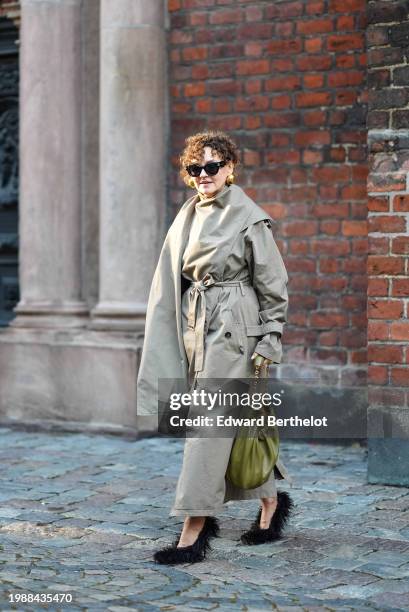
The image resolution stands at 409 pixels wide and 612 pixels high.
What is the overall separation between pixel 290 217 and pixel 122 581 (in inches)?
148

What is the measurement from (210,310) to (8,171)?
15.1 ft

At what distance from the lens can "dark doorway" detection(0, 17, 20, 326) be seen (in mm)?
8992

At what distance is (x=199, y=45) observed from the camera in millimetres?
8086

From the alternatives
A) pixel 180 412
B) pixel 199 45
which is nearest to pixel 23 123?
pixel 199 45

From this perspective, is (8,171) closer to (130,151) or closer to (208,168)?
(130,151)

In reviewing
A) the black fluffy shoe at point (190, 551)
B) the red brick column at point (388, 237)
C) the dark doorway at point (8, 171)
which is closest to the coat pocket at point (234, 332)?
the black fluffy shoe at point (190, 551)

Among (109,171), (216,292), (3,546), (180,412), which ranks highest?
(109,171)

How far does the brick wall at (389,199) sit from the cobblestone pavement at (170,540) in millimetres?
683

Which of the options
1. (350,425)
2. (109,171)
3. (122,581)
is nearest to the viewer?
(122,581)

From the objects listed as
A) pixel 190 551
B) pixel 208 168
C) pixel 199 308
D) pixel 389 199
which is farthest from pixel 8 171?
pixel 190 551

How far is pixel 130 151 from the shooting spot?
805cm

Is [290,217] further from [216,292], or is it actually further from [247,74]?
[216,292]

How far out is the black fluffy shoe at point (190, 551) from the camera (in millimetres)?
4762

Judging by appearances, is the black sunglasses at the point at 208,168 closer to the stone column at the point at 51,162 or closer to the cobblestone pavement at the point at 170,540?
the cobblestone pavement at the point at 170,540
